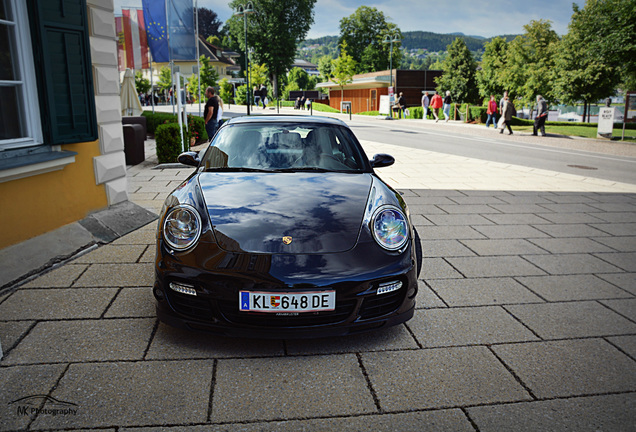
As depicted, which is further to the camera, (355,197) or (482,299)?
(482,299)

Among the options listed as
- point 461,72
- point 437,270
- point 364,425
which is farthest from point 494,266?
point 461,72

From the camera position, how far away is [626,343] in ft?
10.6

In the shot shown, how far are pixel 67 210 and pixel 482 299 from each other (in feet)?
13.5

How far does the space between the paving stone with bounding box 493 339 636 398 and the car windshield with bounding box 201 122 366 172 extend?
1.87m

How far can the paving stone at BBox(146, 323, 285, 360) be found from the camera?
2.96 metres

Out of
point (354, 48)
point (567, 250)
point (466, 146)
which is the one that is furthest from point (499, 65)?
point (354, 48)

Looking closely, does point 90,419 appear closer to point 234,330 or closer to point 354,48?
point 234,330

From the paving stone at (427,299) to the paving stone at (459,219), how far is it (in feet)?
8.15

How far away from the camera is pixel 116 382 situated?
8.67 ft

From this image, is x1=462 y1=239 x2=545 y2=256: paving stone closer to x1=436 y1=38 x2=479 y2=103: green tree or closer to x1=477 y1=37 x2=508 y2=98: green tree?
x1=477 y1=37 x2=508 y2=98: green tree

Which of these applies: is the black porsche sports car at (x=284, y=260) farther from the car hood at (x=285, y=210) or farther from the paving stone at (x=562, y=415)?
the paving stone at (x=562, y=415)

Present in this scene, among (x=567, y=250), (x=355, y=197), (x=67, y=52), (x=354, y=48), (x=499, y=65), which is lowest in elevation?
(x=567, y=250)

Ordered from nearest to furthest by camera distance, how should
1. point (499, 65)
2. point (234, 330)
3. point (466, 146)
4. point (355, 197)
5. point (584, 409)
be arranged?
1. point (584, 409)
2. point (234, 330)
3. point (355, 197)
4. point (466, 146)
5. point (499, 65)

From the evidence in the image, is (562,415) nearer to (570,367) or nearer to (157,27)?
(570,367)
